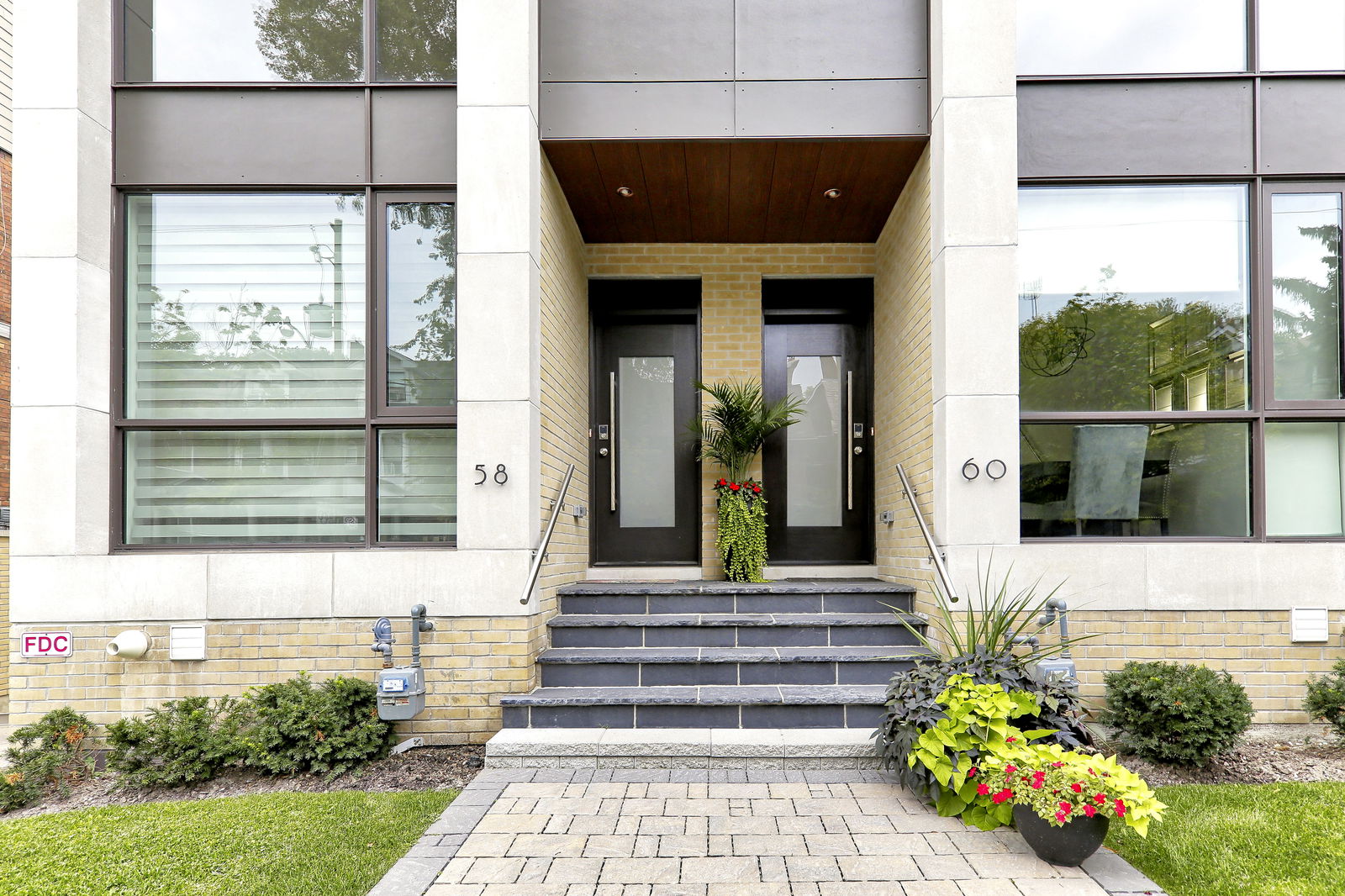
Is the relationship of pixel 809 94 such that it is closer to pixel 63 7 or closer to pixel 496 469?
pixel 496 469

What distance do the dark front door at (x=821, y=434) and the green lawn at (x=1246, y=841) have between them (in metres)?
3.03

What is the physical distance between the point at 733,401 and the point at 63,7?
4.74 meters

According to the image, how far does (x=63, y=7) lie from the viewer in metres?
4.46

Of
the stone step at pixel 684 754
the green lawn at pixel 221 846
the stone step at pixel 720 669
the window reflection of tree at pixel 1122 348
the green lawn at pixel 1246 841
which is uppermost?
the window reflection of tree at pixel 1122 348

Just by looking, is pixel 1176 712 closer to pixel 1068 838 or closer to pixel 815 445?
pixel 1068 838

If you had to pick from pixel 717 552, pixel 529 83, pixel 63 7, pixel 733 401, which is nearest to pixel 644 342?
pixel 733 401

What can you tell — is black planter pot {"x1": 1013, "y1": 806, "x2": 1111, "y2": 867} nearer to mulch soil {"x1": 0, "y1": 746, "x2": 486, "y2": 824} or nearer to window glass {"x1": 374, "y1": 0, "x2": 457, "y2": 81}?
mulch soil {"x1": 0, "y1": 746, "x2": 486, "y2": 824}

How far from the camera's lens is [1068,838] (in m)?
2.85

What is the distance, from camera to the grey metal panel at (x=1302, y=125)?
463cm

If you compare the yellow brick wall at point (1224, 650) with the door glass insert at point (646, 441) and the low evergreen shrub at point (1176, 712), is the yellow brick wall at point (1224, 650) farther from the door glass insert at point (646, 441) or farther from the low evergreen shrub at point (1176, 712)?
the door glass insert at point (646, 441)

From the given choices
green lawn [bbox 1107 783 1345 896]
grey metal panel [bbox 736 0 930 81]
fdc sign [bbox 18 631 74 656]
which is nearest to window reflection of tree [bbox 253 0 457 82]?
grey metal panel [bbox 736 0 930 81]

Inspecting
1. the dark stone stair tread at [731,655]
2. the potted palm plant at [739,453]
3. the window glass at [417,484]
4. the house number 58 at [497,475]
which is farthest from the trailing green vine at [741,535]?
the window glass at [417,484]

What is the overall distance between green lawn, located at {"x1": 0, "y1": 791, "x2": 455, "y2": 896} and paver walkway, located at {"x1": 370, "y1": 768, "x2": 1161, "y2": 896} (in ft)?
0.69

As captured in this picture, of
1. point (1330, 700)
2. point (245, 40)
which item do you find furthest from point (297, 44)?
point (1330, 700)
